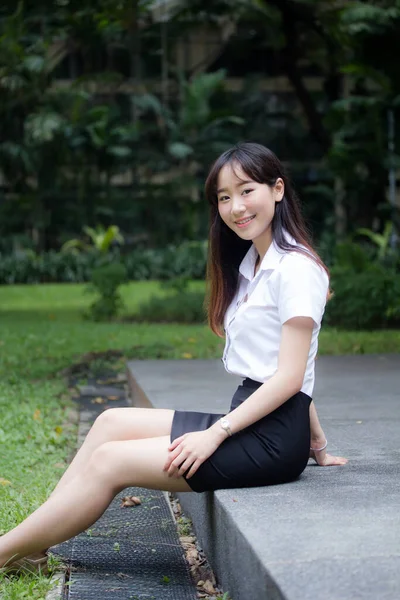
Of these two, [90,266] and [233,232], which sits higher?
[233,232]

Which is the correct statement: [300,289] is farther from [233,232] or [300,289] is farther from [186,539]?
[186,539]

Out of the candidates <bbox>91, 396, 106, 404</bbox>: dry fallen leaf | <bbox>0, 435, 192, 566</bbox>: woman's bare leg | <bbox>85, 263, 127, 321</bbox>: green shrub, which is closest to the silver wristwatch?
<bbox>0, 435, 192, 566</bbox>: woman's bare leg

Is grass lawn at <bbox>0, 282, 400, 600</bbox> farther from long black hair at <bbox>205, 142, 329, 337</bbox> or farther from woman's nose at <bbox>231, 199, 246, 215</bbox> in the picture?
woman's nose at <bbox>231, 199, 246, 215</bbox>

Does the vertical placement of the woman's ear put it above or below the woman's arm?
above

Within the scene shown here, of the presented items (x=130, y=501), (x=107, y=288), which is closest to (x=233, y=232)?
(x=130, y=501)

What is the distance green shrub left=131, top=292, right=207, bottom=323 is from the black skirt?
9.36 metres

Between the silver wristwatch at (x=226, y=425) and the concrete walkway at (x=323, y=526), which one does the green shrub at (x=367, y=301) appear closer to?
the concrete walkway at (x=323, y=526)

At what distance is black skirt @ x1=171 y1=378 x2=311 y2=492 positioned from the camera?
291cm

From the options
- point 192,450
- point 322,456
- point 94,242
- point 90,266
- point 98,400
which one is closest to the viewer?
point 192,450

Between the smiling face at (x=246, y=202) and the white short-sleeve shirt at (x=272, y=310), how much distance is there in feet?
0.27

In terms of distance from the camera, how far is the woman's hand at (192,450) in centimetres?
284

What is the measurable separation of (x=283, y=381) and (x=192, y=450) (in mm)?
345

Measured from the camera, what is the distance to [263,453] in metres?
2.92

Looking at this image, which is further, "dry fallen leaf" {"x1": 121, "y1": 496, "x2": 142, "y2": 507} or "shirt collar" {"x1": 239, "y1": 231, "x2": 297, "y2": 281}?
"dry fallen leaf" {"x1": 121, "y1": 496, "x2": 142, "y2": 507}
